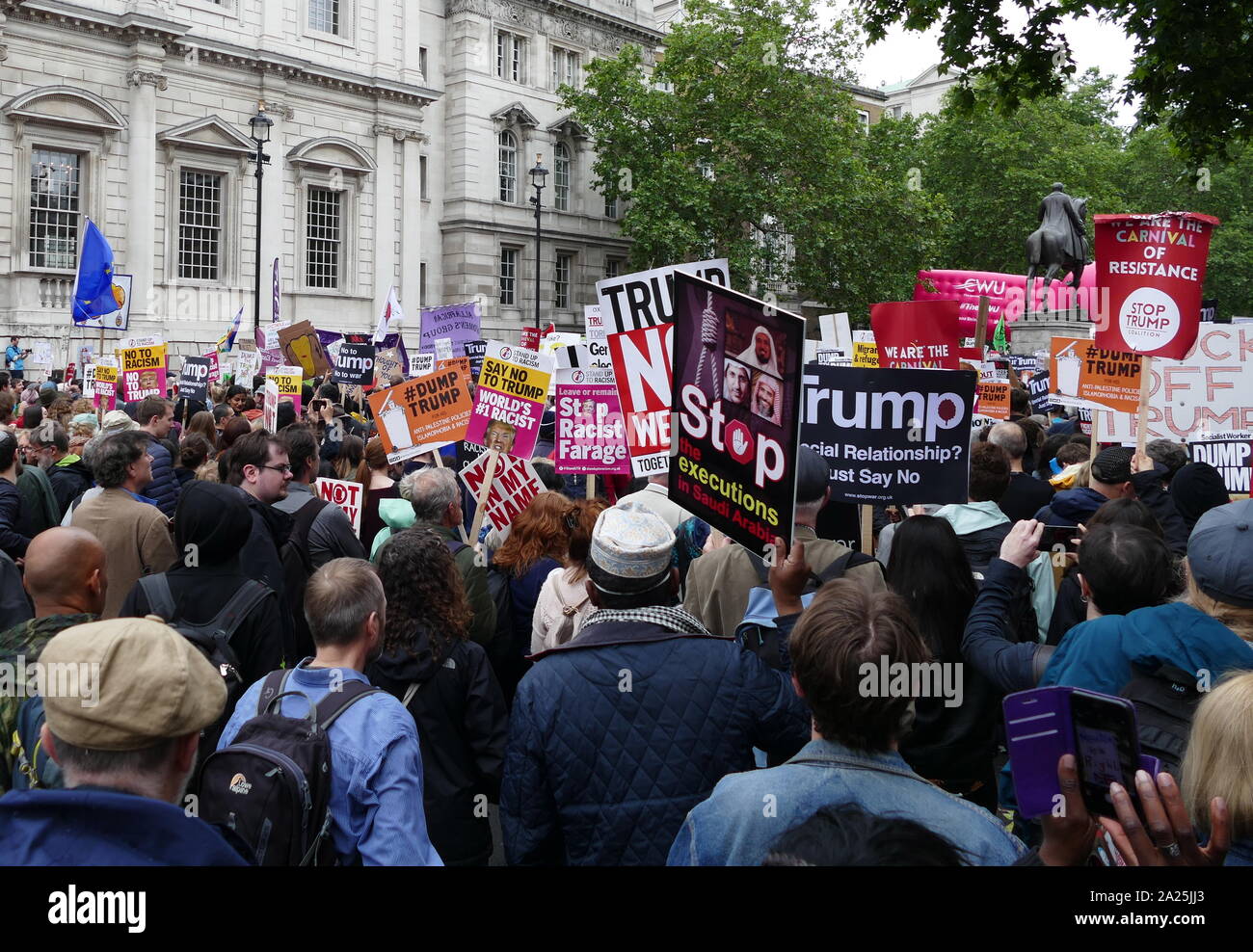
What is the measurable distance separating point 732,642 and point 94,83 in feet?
103

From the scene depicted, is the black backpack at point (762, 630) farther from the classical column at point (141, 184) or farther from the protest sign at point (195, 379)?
the classical column at point (141, 184)

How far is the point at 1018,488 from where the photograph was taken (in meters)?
7.22

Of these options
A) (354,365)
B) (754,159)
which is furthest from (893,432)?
(754,159)

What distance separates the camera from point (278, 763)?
285 centimetres

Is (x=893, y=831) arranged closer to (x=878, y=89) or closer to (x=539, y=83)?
(x=539, y=83)

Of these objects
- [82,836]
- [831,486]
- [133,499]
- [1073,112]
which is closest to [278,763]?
[82,836]

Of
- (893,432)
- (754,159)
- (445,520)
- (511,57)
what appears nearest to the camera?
(893,432)

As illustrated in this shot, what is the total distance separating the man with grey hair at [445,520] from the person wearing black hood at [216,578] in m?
0.71

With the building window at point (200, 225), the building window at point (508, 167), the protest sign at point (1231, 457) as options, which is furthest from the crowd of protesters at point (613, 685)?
the building window at point (508, 167)

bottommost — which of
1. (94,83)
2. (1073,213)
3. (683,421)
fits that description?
(683,421)

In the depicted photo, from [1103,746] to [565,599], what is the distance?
323cm

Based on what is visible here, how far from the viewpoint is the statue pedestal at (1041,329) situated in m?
32.0

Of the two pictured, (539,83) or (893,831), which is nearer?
(893,831)

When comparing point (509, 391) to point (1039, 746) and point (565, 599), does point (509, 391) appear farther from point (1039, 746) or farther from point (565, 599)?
point (1039, 746)
